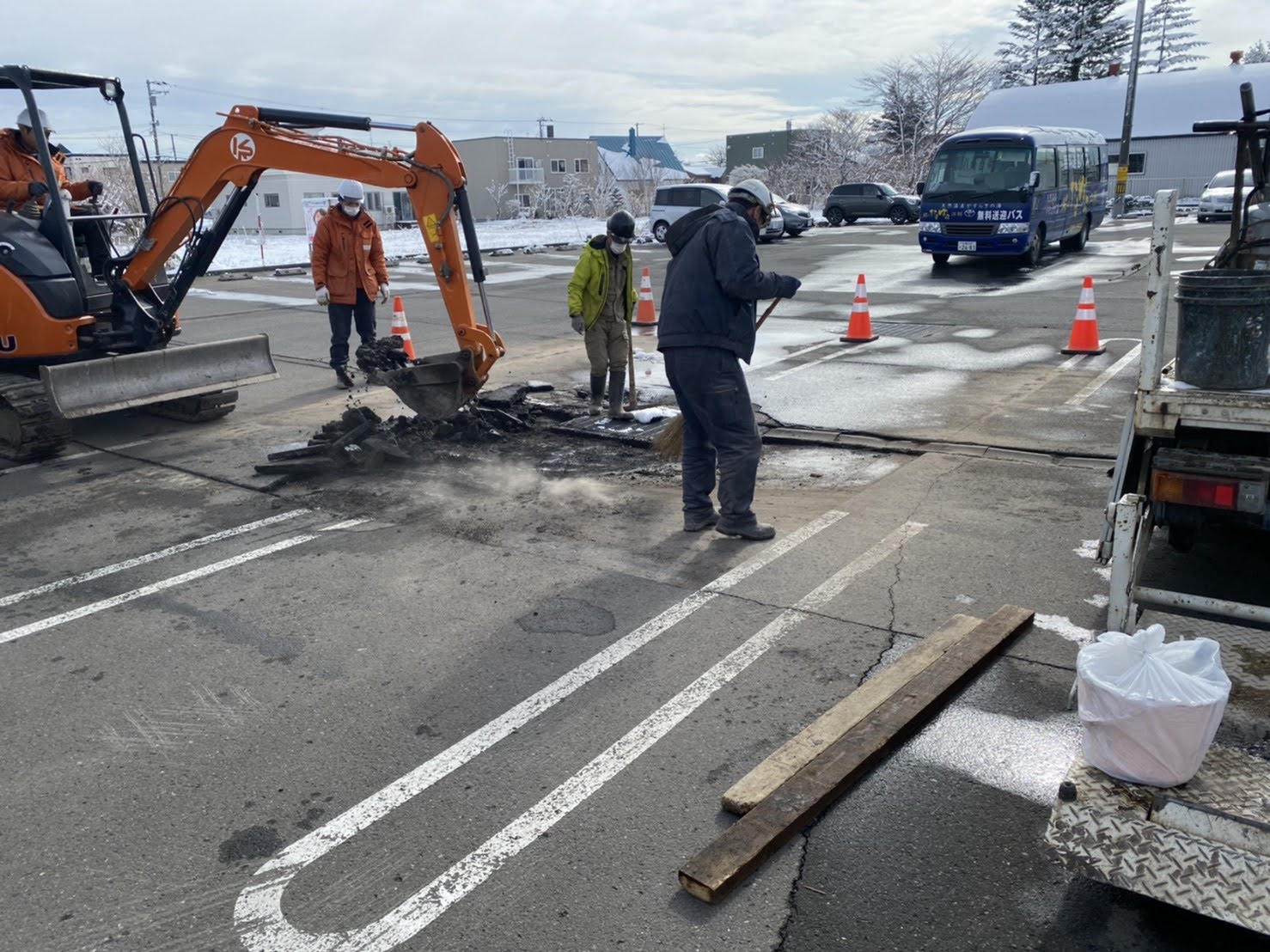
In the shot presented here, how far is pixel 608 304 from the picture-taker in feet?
28.7

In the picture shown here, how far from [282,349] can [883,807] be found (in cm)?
1219

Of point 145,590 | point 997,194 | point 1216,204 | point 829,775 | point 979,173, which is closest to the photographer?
point 829,775

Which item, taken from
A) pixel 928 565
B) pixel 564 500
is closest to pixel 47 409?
pixel 564 500

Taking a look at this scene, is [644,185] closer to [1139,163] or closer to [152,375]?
[1139,163]

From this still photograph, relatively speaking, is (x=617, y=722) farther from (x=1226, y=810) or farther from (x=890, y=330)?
(x=890, y=330)

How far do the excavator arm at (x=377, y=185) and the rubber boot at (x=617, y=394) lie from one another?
1.17 meters

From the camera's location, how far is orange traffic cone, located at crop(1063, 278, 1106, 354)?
38.0 feet

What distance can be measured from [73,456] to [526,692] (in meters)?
6.08

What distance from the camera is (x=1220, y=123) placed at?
5027 mm

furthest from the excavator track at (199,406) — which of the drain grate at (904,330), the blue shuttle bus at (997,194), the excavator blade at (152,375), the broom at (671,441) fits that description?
the blue shuttle bus at (997,194)

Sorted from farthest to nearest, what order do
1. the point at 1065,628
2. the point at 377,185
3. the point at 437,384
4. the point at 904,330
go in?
the point at 904,330, the point at 437,384, the point at 377,185, the point at 1065,628

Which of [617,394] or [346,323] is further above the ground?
[346,323]

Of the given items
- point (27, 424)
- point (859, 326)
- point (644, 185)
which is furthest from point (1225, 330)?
point (644, 185)

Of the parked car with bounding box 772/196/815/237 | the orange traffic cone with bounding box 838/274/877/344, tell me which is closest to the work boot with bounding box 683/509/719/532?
the orange traffic cone with bounding box 838/274/877/344
